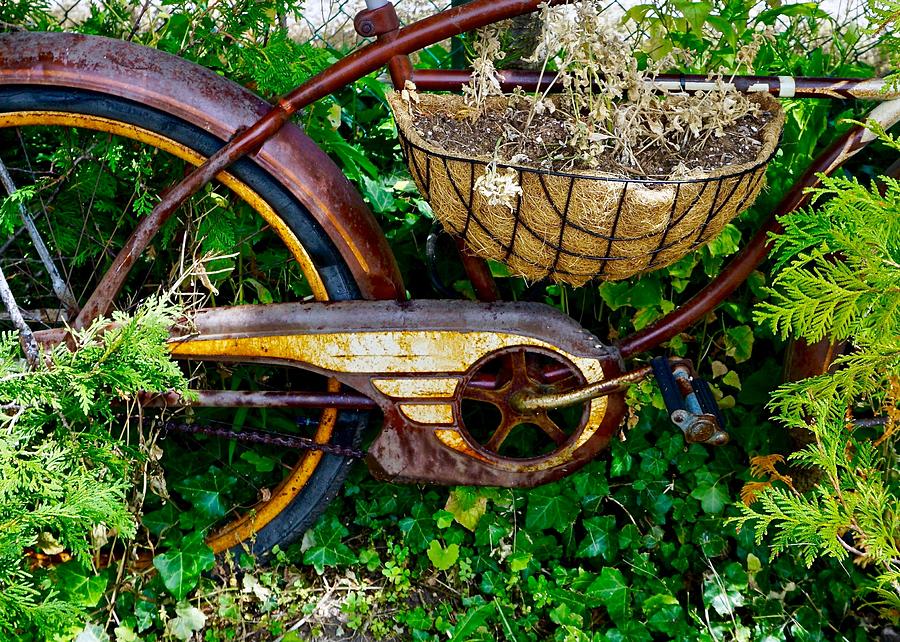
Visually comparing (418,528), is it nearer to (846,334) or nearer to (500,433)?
(500,433)

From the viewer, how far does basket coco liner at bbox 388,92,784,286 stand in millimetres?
1651

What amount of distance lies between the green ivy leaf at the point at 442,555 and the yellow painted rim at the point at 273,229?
376 millimetres

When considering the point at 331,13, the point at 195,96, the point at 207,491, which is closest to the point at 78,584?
the point at 207,491

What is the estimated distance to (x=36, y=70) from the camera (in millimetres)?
1838

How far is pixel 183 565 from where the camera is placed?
6.97ft

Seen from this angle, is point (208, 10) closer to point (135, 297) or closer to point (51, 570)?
point (135, 297)

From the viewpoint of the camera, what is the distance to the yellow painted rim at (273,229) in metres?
1.89

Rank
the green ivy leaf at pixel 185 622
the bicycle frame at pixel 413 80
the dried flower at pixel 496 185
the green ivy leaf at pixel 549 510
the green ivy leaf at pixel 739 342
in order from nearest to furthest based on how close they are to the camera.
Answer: the dried flower at pixel 496 185 < the bicycle frame at pixel 413 80 < the green ivy leaf at pixel 185 622 < the green ivy leaf at pixel 549 510 < the green ivy leaf at pixel 739 342

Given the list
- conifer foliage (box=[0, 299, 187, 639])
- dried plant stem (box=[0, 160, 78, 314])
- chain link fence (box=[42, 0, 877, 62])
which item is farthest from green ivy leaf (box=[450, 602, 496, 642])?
chain link fence (box=[42, 0, 877, 62])

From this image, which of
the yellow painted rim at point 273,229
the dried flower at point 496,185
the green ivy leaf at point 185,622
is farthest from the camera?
the green ivy leaf at point 185,622

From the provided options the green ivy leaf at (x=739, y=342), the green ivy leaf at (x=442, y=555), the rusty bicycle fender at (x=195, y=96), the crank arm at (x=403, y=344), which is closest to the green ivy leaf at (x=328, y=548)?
the green ivy leaf at (x=442, y=555)

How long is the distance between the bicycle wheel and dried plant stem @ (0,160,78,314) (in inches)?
2.5

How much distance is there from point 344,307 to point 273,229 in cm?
26

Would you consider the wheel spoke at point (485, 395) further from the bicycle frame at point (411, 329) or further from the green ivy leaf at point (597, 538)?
the green ivy leaf at point (597, 538)
